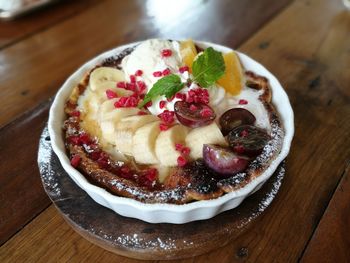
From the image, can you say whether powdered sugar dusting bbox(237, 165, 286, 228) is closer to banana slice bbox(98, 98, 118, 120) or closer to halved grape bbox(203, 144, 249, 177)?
halved grape bbox(203, 144, 249, 177)

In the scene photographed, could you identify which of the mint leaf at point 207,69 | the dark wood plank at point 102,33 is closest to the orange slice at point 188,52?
the mint leaf at point 207,69

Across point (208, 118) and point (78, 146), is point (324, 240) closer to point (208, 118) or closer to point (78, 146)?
point (208, 118)

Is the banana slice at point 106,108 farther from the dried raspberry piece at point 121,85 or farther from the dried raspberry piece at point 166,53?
the dried raspberry piece at point 166,53

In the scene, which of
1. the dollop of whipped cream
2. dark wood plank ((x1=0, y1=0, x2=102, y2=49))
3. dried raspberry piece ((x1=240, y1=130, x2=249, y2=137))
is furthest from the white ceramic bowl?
dark wood plank ((x1=0, y1=0, x2=102, y2=49))

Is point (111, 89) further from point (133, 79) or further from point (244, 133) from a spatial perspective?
point (244, 133)

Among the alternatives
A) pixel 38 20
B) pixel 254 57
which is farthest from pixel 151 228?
pixel 38 20
